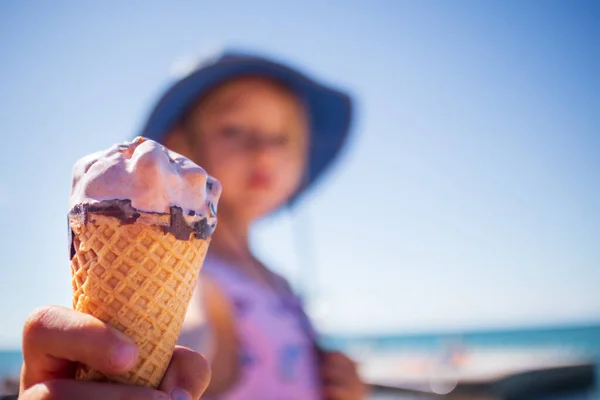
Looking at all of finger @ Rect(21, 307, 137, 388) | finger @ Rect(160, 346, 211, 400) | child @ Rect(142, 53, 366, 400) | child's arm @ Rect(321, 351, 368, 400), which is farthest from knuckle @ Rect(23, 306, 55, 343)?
child's arm @ Rect(321, 351, 368, 400)

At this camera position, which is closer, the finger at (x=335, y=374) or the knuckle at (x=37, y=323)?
the knuckle at (x=37, y=323)

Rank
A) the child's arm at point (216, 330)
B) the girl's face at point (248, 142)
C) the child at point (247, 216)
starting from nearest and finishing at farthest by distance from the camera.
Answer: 1. the child's arm at point (216, 330)
2. the child at point (247, 216)
3. the girl's face at point (248, 142)

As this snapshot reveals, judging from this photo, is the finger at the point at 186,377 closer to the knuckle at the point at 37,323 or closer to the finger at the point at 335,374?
the knuckle at the point at 37,323

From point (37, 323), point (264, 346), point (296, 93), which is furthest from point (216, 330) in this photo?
point (296, 93)

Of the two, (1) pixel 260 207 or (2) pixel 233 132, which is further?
(1) pixel 260 207

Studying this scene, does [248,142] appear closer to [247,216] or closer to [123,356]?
[247,216]

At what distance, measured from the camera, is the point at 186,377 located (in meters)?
0.82

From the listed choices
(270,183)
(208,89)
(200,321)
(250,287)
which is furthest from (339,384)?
(208,89)

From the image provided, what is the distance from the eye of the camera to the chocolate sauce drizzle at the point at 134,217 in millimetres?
761

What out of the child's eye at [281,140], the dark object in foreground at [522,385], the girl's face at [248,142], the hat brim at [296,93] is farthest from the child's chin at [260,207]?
the dark object in foreground at [522,385]

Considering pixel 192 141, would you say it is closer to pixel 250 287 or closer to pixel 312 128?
pixel 250 287

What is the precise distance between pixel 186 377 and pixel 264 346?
44.0 inches

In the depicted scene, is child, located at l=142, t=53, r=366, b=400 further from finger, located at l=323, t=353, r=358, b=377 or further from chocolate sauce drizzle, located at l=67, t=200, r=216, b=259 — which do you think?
chocolate sauce drizzle, located at l=67, t=200, r=216, b=259

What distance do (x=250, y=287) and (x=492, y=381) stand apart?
8335mm
